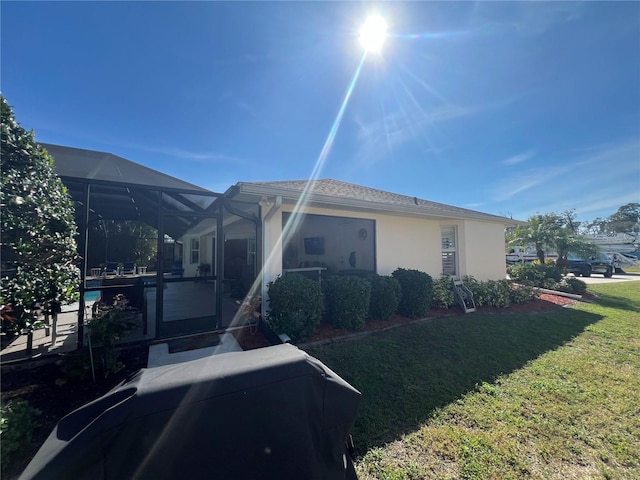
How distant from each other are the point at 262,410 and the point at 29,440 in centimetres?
244

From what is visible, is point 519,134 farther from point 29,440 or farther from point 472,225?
point 29,440

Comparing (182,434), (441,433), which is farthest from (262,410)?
(441,433)

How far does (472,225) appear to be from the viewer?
980 cm

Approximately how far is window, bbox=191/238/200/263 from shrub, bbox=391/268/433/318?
1126cm

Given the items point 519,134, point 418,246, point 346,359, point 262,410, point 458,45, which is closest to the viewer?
point 262,410

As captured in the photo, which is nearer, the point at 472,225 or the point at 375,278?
the point at 375,278

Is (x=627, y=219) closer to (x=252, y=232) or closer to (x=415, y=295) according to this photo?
(x=415, y=295)

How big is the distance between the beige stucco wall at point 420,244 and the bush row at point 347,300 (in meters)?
0.82

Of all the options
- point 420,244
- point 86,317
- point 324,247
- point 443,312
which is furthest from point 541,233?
point 86,317

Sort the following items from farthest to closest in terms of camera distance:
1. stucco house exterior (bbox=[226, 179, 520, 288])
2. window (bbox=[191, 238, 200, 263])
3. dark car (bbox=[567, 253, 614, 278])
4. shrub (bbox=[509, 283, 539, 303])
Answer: dark car (bbox=[567, 253, 614, 278]) → window (bbox=[191, 238, 200, 263]) → shrub (bbox=[509, 283, 539, 303]) → stucco house exterior (bbox=[226, 179, 520, 288])

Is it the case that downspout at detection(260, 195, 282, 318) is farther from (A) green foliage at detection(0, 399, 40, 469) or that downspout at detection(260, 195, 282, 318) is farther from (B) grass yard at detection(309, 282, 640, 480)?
(A) green foliage at detection(0, 399, 40, 469)

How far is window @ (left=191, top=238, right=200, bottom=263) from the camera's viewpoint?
14023 millimetres

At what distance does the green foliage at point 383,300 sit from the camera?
243 inches

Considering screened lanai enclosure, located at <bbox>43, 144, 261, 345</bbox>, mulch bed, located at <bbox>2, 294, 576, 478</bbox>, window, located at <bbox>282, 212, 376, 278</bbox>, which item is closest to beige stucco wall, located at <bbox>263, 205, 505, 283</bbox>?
screened lanai enclosure, located at <bbox>43, 144, 261, 345</bbox>
